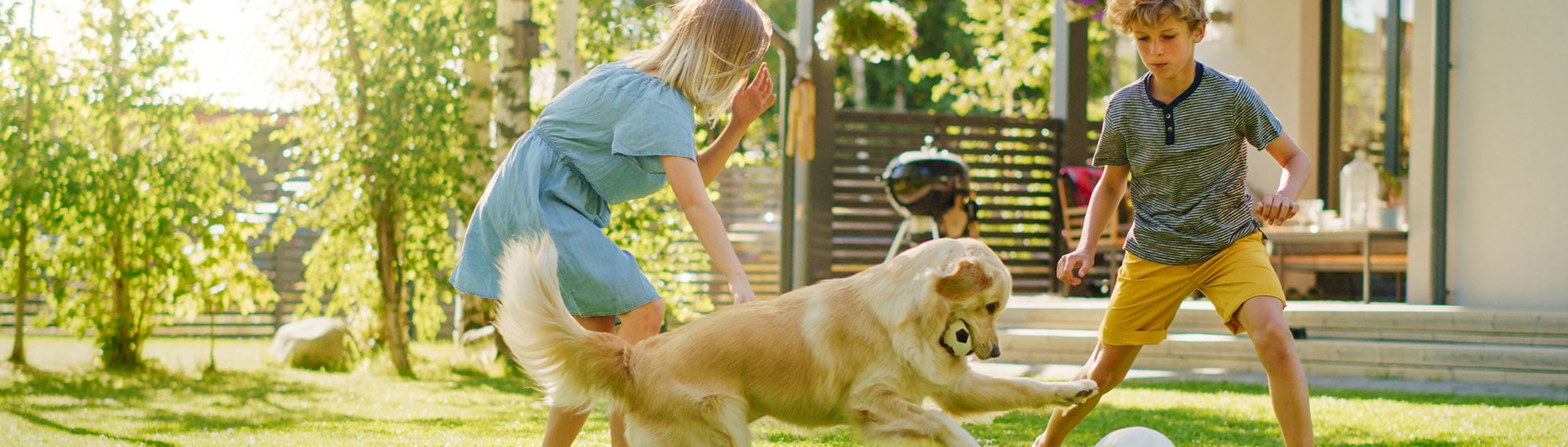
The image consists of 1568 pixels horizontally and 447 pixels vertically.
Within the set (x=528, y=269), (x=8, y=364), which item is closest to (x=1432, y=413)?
(x=528, y=269)

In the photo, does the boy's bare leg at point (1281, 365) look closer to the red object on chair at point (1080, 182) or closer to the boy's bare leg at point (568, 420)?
the boy's bare leg at point (568, 420)

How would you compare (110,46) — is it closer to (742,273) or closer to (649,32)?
(649,32)

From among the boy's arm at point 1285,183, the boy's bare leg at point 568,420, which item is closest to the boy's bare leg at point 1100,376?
the boy's arm at point 1285,183

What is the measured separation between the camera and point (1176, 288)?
3.40m

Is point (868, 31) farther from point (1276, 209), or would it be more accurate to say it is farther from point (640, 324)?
point (640, 324)

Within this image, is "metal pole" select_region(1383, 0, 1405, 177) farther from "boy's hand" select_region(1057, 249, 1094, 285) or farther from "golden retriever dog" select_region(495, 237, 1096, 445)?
"golden retriever dog" select_region(495, 237, 1096, 445)

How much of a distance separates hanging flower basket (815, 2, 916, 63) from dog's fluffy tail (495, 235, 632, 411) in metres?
7.50

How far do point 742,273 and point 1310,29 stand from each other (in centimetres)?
889

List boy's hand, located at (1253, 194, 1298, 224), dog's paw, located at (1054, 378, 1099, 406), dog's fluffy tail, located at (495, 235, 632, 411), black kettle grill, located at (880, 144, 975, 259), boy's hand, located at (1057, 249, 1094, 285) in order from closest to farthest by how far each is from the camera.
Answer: dog's fluffy tail, located at (495, 235, 632, 411)
dog's paw, located at (1054, 378, 1099, 406)
boy's hand, located at (1253, 194, 1298, 224)
boy's hand, located at (1057, 249, 1094, 285)
black kettle grill, located at (880, 144, 975, 259)

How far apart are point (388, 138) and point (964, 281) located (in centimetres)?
621

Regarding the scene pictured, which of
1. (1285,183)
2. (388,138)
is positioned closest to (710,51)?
(1285,183)

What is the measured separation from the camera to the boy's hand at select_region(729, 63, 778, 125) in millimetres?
3176

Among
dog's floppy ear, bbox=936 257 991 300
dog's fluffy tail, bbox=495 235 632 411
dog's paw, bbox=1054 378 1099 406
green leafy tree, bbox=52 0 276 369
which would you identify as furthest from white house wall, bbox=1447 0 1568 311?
green leafy tree, bbox=52 0 276 369

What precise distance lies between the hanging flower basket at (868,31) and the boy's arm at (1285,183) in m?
6.75
